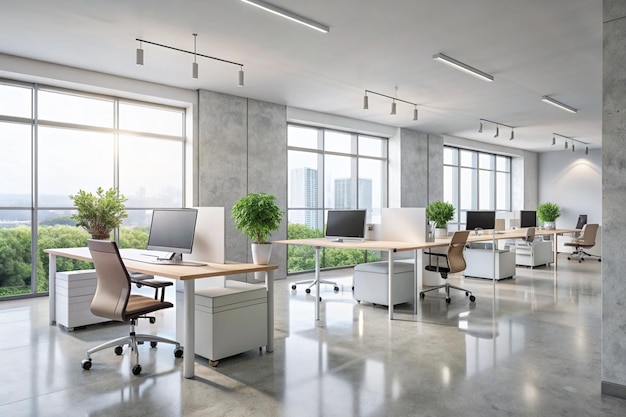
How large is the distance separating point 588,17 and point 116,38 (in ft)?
17.0

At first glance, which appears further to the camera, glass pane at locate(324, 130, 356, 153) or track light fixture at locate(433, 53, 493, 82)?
glass pane at locate(324, 130, 356, 153)

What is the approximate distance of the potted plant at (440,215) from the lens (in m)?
7.05

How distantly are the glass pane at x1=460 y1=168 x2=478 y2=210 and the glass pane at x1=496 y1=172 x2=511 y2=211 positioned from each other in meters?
1.61

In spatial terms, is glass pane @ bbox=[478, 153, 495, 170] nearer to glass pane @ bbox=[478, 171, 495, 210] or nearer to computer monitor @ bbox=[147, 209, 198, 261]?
glass pane @ bbox=[478, 171, 495, 210]

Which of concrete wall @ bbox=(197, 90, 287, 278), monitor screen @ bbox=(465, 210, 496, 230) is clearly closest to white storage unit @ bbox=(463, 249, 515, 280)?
monitor screen @ bbox=(465, 210, 496, 230)

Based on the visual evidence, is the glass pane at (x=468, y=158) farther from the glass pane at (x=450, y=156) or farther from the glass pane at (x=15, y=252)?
the glass pane at (x=15, y=252)

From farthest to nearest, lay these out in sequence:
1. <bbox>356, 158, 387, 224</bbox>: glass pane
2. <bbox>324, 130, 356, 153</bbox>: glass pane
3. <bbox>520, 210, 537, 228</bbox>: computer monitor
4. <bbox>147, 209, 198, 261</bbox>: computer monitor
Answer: <bbox>356, 158, 387, 224</bbox>: glass pane < <bbox>520, 210, 537, 228</bbox>: computer monitor < <bbox>324, 130, 356, 153</bbox>: glass pane < <bbox>147, 209, 198, 261</bbox>: computer monitor

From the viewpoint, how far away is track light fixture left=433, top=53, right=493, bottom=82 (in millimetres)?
6020

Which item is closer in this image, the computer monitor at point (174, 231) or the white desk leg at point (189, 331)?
the white desk leg at point (189, 331)

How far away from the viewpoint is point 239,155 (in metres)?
8.18

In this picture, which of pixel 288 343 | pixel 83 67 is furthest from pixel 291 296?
pixel 83 67

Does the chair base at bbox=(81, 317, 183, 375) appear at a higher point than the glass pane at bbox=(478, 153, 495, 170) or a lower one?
lower

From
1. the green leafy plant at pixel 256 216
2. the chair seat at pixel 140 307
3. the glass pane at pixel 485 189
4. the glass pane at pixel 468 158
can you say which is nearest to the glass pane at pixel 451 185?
the glass pane at pixel 468 158

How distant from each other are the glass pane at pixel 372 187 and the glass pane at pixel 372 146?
0.18 m
